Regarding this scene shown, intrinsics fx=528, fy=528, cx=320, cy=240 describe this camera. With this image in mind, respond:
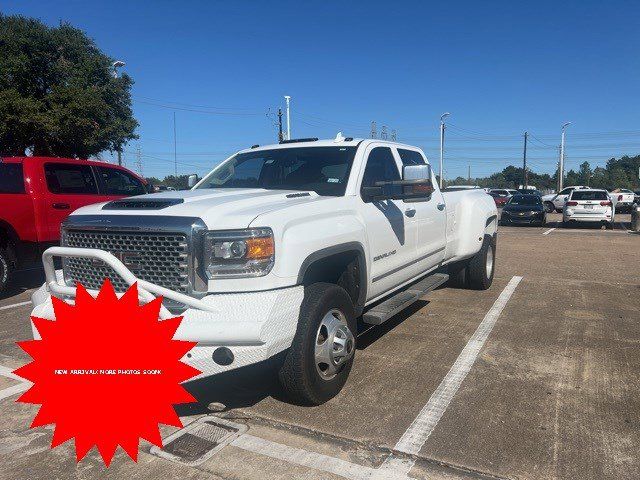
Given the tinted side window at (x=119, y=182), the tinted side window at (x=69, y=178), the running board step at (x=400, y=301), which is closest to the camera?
the running board step at (x=400, y=301)

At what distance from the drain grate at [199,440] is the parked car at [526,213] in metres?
20.3

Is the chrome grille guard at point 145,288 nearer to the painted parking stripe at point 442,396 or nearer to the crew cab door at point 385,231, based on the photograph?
the painted parking stripe at point 442,396

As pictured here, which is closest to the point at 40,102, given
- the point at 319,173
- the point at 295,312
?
the point at 319,173

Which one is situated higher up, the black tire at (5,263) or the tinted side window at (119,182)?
the tinted side window at (119,182)

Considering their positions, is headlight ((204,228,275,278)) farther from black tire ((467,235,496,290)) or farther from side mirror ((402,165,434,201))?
black tire ((467,235,496,290))

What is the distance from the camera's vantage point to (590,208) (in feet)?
66.2

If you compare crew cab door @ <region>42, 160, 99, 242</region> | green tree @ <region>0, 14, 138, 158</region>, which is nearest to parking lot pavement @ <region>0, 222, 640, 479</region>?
crew cab door @ <region>42, 160, 99, 242</region>

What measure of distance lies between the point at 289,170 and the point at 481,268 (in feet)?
12.2

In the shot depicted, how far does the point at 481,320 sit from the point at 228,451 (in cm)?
377

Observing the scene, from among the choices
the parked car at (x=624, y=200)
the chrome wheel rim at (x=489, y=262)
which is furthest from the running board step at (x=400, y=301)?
the parked car at (x=624, y=200)

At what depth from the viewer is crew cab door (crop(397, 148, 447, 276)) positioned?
17.5ft

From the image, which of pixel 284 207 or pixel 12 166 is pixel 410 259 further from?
pixel 12 166

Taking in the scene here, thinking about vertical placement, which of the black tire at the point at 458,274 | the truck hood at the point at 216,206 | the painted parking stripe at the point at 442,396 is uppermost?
the truck hood at the point at 216,206

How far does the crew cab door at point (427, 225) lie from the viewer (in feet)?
17.5
